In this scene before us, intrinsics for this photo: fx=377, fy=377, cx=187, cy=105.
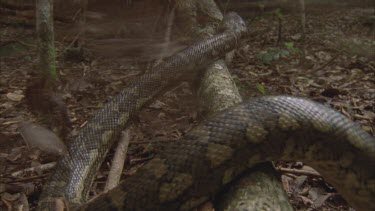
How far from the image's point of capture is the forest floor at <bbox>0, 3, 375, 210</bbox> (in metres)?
3.26

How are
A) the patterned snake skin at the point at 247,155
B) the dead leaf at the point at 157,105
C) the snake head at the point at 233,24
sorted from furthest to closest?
the snake head at the point at 233,24 < the dead leaf at the point at 157,105 < the patterned snake skin at the point at 247,155

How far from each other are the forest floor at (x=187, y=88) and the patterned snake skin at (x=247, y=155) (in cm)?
53

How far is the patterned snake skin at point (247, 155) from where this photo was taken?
7.75 ft

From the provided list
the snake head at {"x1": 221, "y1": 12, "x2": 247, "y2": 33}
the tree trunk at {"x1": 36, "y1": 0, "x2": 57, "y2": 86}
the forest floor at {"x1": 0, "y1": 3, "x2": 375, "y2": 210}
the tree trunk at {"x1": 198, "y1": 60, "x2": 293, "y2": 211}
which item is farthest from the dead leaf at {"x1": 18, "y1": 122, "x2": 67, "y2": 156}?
the snake head at {"x1": 221, "y1": 12, "x2": 247, "y2": 33}

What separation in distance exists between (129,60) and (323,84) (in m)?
3.41

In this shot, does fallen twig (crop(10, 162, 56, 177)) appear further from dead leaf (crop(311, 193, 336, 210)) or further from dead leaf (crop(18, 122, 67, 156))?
dead leaf (crop(311, 193, 336, 210))

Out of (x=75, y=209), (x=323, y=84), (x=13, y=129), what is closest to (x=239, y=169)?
(x=75, y=209)

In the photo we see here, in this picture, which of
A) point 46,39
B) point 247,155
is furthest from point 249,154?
point 46,39

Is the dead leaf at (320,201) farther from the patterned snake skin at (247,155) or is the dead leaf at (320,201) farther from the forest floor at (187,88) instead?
the patterned snake skin at (247,155)

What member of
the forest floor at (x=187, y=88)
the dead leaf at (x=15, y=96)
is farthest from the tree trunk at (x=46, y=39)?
the dead leaf at (x=15, y=96)

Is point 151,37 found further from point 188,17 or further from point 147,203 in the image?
point 147,203

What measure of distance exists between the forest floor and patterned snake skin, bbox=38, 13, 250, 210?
157 millimetres

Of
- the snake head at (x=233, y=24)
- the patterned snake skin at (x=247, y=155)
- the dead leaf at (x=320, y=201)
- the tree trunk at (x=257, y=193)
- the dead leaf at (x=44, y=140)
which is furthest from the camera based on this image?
the snake head at (x=233, y=24)

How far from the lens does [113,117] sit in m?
4.43
